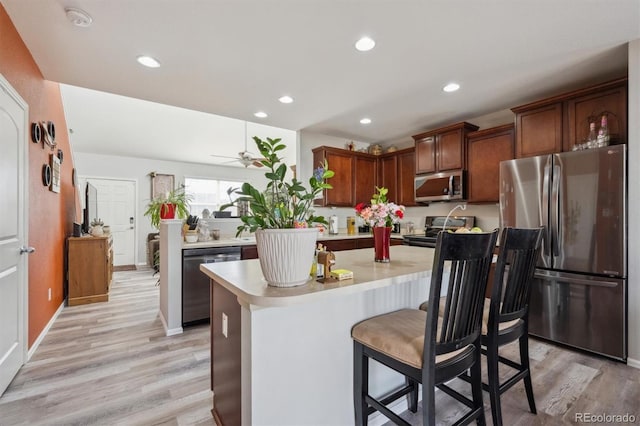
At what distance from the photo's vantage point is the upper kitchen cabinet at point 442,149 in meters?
3.79

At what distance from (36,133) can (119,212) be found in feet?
15.2

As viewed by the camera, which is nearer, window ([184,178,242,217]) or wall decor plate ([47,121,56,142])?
wall decor plate ([47,121,56,142])

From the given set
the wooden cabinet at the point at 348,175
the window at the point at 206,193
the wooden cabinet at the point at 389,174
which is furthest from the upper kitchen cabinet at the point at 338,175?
the window at the point at 206,193

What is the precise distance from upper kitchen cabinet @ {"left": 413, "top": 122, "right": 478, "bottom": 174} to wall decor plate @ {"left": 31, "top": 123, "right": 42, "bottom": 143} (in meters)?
4.27

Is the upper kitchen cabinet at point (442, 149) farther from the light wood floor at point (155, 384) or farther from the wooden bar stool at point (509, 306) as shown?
the wooden bar stool at point (509, 306)

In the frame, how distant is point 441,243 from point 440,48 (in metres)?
1.93

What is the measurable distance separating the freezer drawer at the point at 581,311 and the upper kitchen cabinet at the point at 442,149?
1.71m

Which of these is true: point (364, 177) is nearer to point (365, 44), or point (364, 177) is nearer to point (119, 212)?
point (365, 44)

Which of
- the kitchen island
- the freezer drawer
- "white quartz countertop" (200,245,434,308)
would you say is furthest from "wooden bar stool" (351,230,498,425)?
the freezer drawer

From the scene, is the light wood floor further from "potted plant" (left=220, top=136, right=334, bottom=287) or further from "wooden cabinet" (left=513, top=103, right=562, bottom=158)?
"wooden cabinet" (left=513, top=103, right=562, bottom=158)

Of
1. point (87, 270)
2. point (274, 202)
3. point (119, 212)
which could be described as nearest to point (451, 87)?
point (274, 202)

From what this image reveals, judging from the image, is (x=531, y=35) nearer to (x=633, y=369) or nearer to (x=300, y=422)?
(x=633, y=369)

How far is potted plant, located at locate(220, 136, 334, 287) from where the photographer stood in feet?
3.69

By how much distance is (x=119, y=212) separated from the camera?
21.9ft
